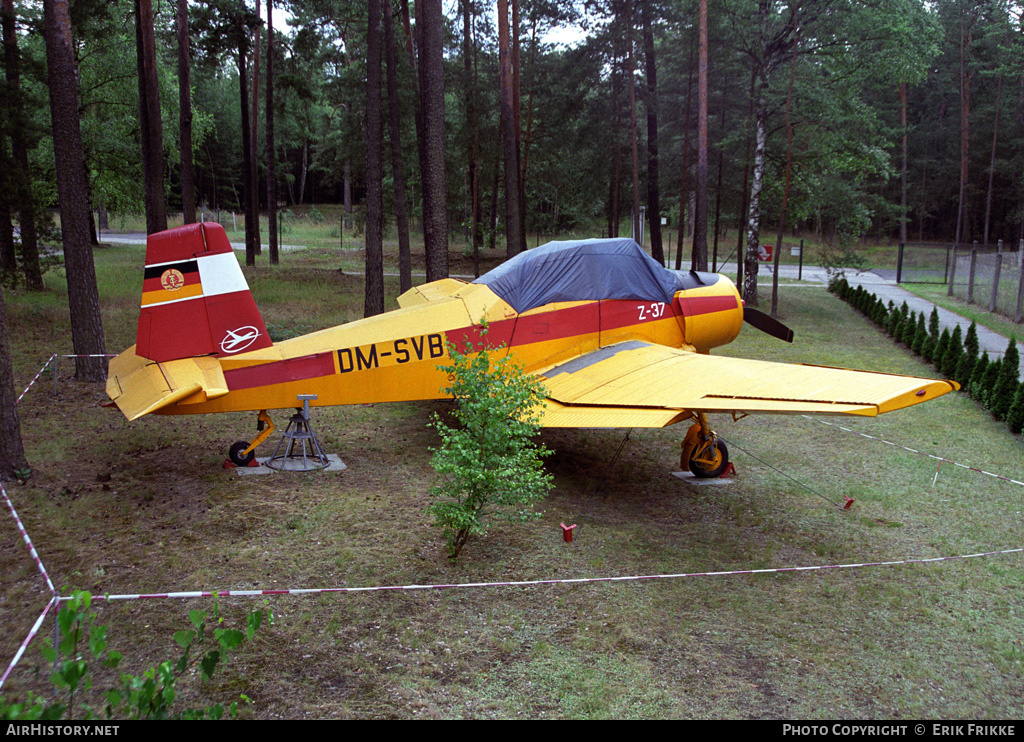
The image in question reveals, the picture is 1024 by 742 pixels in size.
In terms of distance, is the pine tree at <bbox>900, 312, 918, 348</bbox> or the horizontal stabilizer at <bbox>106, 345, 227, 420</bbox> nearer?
the horizontal stabilizer at <bbox>106, 345, 227, 420</bbox>

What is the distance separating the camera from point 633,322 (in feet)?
31.9

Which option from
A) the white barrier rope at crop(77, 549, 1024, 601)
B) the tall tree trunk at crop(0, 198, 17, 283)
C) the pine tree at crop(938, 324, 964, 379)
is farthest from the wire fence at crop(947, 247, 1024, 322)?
the tall tree trunk at crop(0, 198, 17, 283)

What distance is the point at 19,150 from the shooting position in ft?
55.6

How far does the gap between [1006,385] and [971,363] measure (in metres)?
2.27

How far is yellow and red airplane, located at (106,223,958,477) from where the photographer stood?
705 centimetres

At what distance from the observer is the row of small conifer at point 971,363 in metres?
11.5

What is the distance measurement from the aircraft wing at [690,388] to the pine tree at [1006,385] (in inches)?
249

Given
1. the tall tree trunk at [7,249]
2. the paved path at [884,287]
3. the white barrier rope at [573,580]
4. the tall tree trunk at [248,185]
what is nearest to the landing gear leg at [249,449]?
the white barrier rope at [573,580]

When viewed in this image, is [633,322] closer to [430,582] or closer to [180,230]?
[430,582]

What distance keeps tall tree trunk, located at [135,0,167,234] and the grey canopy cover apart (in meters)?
8.73

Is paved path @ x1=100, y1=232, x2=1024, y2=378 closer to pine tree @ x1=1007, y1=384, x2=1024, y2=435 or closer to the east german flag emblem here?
pine tree @ x1=1007, y1=384, x2=1024, y2=435

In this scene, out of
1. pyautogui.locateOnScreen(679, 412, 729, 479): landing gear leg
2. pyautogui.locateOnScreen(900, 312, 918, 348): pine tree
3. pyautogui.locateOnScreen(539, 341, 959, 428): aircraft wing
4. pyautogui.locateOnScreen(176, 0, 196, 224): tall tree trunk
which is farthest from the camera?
pyautogui.locateOnScreen(900, 312, 918, 348): pine tree

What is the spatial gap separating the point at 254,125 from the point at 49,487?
27.0 metres

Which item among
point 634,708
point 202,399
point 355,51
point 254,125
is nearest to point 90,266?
point 202,399
